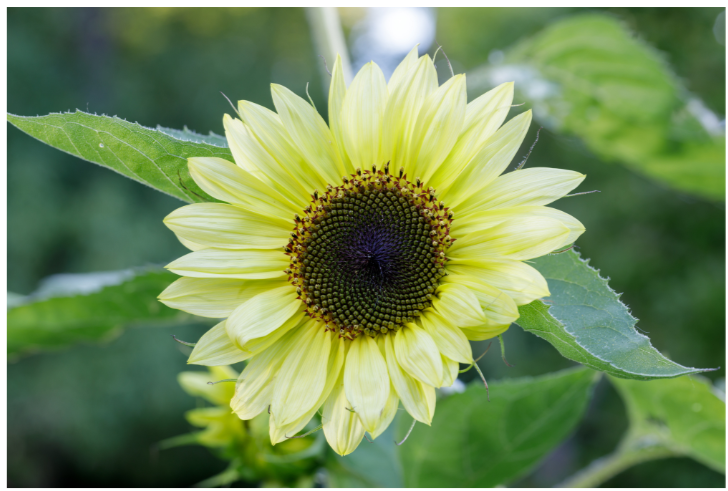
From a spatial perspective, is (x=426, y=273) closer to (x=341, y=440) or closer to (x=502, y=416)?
(x=341, y=440)

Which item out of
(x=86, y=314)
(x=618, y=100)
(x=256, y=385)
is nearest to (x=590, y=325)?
(x=256, y=385)

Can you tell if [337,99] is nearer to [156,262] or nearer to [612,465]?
[612,465]

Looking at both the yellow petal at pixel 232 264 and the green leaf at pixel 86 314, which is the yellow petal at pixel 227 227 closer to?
the yellow petal at pixel 232 264

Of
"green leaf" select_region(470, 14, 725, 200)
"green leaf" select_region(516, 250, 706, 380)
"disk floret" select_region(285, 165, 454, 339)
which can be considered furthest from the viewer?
"green leaf" select_region(470, 14, 725, 200)

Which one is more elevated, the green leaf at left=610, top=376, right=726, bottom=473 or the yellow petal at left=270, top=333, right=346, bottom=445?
A: the yellow petal at left=270, top=333, right=346, bottom=445

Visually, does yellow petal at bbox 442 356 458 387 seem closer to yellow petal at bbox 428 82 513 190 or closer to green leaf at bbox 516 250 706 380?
green leaf at bbox 516 250 706 380

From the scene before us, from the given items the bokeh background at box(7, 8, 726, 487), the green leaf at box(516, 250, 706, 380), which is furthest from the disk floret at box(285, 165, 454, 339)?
the bokeh background at box(7, 8, 726, 487)

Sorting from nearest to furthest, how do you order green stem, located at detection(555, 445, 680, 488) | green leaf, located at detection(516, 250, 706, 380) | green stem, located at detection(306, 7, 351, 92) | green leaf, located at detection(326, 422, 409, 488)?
1. green leaf, located at detection(516, 250, 706, 380)
2. green leaf, located at detection(326, 422, 409, 488)
3. green stem, located at detection(555, 445, 680, 488)
4. green stem, located at detection(306, 7, 351, 92)
